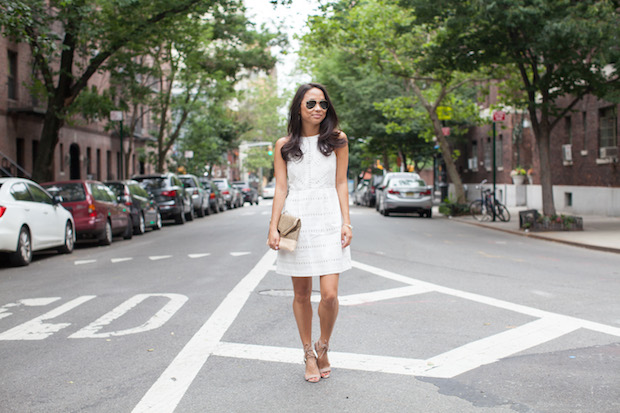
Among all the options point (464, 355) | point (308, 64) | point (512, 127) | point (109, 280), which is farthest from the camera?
point (308, 64)

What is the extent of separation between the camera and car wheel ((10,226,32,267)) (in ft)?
42.1

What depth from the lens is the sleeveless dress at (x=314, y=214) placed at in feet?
16.2

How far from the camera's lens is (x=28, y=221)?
13.3 metres

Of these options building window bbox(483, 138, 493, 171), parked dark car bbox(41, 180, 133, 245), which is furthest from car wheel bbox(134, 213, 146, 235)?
building window bbox(483, 138, 493, 171)

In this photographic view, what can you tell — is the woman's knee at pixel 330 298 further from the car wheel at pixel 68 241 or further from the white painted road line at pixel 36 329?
the car wheel at pixel 68 241

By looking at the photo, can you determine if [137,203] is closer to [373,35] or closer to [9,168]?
[9,168]

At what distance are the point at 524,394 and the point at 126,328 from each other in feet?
12.2

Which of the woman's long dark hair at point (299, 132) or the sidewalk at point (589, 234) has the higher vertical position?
the woman's long dark hair at point (299, 132)

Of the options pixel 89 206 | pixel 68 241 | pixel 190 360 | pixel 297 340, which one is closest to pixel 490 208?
pixel 89 206

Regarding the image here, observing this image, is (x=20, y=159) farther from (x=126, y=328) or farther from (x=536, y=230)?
(x=126, y=328)

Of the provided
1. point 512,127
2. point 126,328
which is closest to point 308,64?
point 512,127

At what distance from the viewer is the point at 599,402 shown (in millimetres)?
4516

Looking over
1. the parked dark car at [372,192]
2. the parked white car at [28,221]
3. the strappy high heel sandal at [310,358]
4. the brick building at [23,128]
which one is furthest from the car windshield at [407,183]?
the strappy high heel sandal at [310,358]

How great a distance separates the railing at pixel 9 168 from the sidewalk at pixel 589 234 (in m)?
16.2
